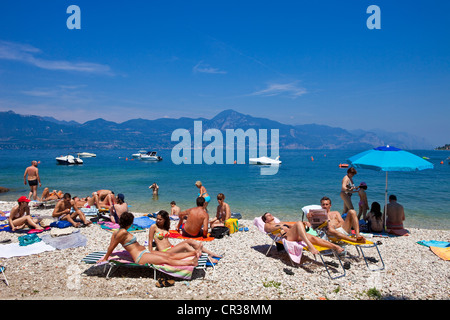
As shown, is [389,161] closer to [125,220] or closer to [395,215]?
[395,215]

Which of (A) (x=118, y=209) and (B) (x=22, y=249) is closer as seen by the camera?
(B) (x=22, y=249)

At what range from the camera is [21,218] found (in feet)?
27.8

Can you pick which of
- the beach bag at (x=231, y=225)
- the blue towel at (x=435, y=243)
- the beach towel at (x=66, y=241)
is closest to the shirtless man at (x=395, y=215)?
the blue towel at (x=435, y=243)

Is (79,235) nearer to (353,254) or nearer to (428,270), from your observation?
(353,254)

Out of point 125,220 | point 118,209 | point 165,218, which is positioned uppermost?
point 125,220

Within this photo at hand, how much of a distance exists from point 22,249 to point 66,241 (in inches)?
38.8

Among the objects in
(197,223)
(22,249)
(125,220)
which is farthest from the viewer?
(197,223)

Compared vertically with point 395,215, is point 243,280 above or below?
below

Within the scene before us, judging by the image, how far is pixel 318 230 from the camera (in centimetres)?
649

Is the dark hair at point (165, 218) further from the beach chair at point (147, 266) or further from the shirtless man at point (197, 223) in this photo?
the shirtless man at point (197, 223)

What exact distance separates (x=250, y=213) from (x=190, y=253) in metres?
8.87

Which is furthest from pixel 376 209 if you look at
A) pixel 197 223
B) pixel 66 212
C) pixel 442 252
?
pixel 66 212

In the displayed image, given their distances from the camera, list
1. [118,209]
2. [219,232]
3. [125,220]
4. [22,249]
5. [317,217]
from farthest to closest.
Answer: [118,209]
[219,232]
[22,249]
[317,217]
[125,220]

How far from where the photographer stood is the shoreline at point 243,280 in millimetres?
4594
